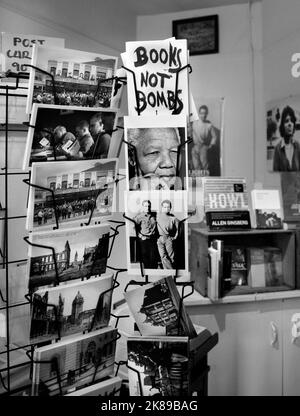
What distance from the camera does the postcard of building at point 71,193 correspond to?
0.99 meters

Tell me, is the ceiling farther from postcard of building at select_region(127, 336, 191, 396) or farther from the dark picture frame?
postcard of building at select_region(127, 336, 191, 396)

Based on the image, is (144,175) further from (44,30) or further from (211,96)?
(211,96)

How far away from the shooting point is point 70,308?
1.06 meters

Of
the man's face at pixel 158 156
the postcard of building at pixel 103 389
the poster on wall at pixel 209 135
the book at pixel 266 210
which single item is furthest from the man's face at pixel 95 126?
the poster on wall at pixel 209 135

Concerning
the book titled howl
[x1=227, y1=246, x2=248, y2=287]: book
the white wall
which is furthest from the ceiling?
[x1=227, y1=246, x2=248, y2=287]: book

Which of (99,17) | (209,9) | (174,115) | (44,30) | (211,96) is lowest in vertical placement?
(174,115)

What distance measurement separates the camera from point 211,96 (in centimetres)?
290

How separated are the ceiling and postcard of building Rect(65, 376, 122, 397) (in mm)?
2509

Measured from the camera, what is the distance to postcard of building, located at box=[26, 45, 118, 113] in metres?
0.97

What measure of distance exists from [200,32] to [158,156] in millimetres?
2151

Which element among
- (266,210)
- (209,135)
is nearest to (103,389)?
(266,210)

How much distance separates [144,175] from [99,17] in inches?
77.0
